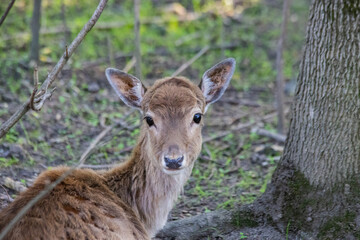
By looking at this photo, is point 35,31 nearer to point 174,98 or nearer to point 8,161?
point 8,161

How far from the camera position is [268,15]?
43.7 feet

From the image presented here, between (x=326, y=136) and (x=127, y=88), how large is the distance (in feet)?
6.59

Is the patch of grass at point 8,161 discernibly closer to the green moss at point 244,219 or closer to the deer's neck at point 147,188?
the deer's neck at point 147,188

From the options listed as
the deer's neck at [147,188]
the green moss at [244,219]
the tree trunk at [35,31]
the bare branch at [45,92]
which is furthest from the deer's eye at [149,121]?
the tree trunk at [35,31]

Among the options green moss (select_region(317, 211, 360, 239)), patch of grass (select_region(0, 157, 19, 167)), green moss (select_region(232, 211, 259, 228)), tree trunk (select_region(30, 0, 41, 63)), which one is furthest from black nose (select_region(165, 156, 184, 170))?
tree trunk (select_region(30, 0, 41, 63))

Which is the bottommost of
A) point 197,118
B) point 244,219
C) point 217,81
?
point 244,219

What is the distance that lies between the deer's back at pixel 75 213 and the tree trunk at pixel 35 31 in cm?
501

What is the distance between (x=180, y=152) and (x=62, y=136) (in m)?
3.45

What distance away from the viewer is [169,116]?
4.68m

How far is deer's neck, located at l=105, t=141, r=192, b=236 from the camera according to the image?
480 centimetres

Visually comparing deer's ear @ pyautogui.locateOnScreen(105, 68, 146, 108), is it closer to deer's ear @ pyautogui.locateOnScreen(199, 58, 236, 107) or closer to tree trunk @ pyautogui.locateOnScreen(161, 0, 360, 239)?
deer's ear @ pyautogui.locateOnScreen(199, 58, 236, 107)

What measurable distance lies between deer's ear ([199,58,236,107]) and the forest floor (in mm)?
968

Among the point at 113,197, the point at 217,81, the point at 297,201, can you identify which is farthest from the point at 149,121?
the point at 297,201

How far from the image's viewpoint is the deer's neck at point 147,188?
4801 mm
